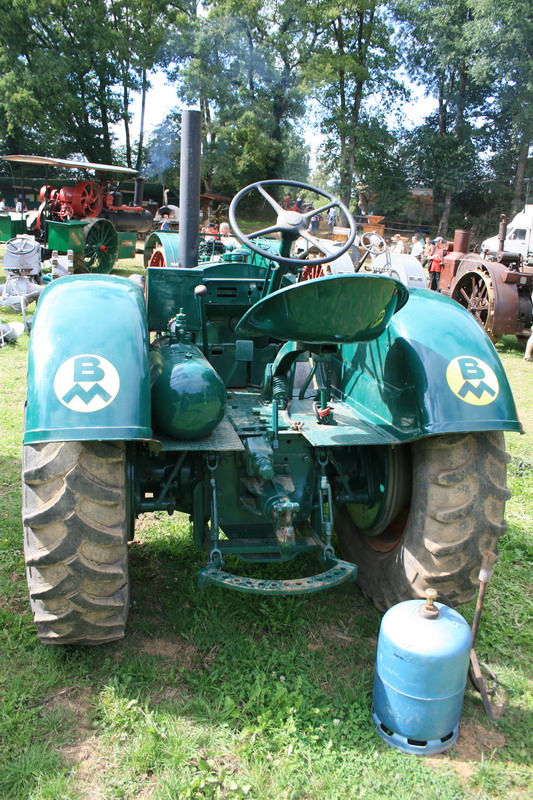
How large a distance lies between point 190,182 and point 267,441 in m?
1.65

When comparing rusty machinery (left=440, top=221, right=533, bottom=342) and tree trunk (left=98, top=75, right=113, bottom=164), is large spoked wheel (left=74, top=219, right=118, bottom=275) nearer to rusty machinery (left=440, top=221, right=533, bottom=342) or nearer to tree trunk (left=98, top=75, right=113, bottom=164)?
rusty machinery (left=440, top=221, right=533, bottom=342)

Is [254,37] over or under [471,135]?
over

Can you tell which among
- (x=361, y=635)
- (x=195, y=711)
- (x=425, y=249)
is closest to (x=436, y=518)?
(x=361, y=635)

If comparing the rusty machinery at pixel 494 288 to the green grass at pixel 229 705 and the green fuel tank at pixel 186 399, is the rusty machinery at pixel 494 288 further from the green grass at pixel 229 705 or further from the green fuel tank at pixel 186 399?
the green fuel tank at pixel 186 399

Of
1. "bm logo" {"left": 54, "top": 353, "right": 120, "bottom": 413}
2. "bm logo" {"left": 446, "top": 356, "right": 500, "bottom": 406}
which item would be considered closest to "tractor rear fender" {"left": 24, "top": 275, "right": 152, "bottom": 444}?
"bm logo" {"left": 54, "top": 353, "right": 120, "bottom": 413}

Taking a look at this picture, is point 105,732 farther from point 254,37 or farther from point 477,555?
point 254,37

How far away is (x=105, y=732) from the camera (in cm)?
244

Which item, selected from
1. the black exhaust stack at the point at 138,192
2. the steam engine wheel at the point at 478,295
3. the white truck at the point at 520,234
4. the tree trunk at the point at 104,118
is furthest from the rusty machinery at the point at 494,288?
the tree trunk at the point at 104,118

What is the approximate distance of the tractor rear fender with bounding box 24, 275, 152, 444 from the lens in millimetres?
2291

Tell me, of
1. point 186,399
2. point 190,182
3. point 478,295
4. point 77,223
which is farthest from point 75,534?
point 77,223

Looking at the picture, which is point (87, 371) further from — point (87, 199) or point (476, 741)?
point (87, 199)

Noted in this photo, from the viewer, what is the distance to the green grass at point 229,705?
226 cm

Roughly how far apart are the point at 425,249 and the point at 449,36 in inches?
684

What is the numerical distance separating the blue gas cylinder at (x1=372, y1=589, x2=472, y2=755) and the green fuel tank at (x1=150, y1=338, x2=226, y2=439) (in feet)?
3.46
